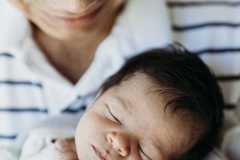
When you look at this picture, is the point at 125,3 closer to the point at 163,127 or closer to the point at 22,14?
the point at 22,14

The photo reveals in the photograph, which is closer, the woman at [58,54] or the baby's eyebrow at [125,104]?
the baby's eyebrow at [125,104]

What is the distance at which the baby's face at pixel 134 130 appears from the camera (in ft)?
3.98

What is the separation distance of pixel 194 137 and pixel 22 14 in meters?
0.42

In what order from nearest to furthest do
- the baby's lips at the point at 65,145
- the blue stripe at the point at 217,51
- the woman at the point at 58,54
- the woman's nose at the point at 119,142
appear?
1. the woman's nose at the point at 119,142
2. the baby's lips at the point at 65,145
3. the woman at the point at 58,54
4. the blue stripe at the point at 217,51

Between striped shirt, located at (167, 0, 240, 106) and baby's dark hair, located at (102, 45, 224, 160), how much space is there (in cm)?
16

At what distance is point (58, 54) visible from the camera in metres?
1.49

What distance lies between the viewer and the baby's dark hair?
1.24m

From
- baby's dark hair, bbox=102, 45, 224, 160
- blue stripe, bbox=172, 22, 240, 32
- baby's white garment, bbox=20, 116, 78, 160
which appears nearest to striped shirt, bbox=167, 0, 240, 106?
blue stripe, bbox=172, 22, 240, 32

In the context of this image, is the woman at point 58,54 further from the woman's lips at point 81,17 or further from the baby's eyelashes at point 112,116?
the baby's eyelashes at point 112,116

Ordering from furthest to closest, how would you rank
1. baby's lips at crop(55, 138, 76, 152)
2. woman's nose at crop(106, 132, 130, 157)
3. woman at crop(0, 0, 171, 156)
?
1. woman at crop(0, 0, 171, 156)
2. baby's lips at crop(55, 138, 76, 152)
3. woman's nose at crop(106, 132, 130, 157)

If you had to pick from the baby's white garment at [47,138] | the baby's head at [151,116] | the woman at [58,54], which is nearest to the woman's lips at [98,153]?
the baby's head at [151,116]

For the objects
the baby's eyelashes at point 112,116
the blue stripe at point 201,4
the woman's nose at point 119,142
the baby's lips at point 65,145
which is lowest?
the baby's lips at point 65,145

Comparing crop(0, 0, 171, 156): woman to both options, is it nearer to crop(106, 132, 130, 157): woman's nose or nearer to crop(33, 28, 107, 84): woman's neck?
crop(33, 28, 107, 84): woman's neck

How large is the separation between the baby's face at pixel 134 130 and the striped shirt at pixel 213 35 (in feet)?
0.98
